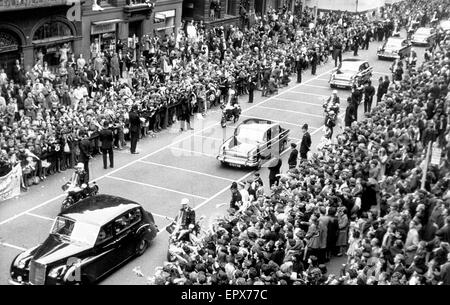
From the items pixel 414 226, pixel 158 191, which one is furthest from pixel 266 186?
pixel 414 226

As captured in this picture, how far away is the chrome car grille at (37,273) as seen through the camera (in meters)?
14.8

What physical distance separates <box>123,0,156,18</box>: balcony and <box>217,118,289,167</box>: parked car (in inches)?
538

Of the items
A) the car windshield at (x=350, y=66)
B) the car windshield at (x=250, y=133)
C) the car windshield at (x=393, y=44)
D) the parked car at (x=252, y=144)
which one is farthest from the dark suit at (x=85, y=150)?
the car windshield at (x=393, y=44)

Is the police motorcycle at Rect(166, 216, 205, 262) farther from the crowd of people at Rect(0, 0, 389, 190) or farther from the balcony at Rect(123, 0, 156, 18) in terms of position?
the balcony at Rect(123, 0, 156, 18)

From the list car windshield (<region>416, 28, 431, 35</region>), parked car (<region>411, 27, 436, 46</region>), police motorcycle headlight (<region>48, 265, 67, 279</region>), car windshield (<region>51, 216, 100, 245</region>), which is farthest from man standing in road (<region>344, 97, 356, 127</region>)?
car windshield (<region>416, 28, 431, 35</region>)

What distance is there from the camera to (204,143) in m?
27.3

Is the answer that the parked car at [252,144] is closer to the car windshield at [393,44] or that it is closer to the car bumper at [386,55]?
the car bumper at [386,55]

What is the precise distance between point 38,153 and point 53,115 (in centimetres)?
344

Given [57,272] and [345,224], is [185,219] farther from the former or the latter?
[345,224]

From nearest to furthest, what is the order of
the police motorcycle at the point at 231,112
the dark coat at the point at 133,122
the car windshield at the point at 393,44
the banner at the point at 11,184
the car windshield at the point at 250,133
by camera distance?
the banner at the point at 11,184 → the car windshield at the point at 250,133 → the dark coat at the point at 133,122 → the police motorcycle at the point at 231,112 → the car windshield at the point at 393,44

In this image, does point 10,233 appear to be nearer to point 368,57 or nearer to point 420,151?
point 420,151

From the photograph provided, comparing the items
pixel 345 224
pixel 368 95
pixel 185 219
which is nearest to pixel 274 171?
pixel 185 219

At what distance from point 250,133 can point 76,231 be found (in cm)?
1050

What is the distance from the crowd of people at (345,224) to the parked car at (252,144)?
10.0 feet
